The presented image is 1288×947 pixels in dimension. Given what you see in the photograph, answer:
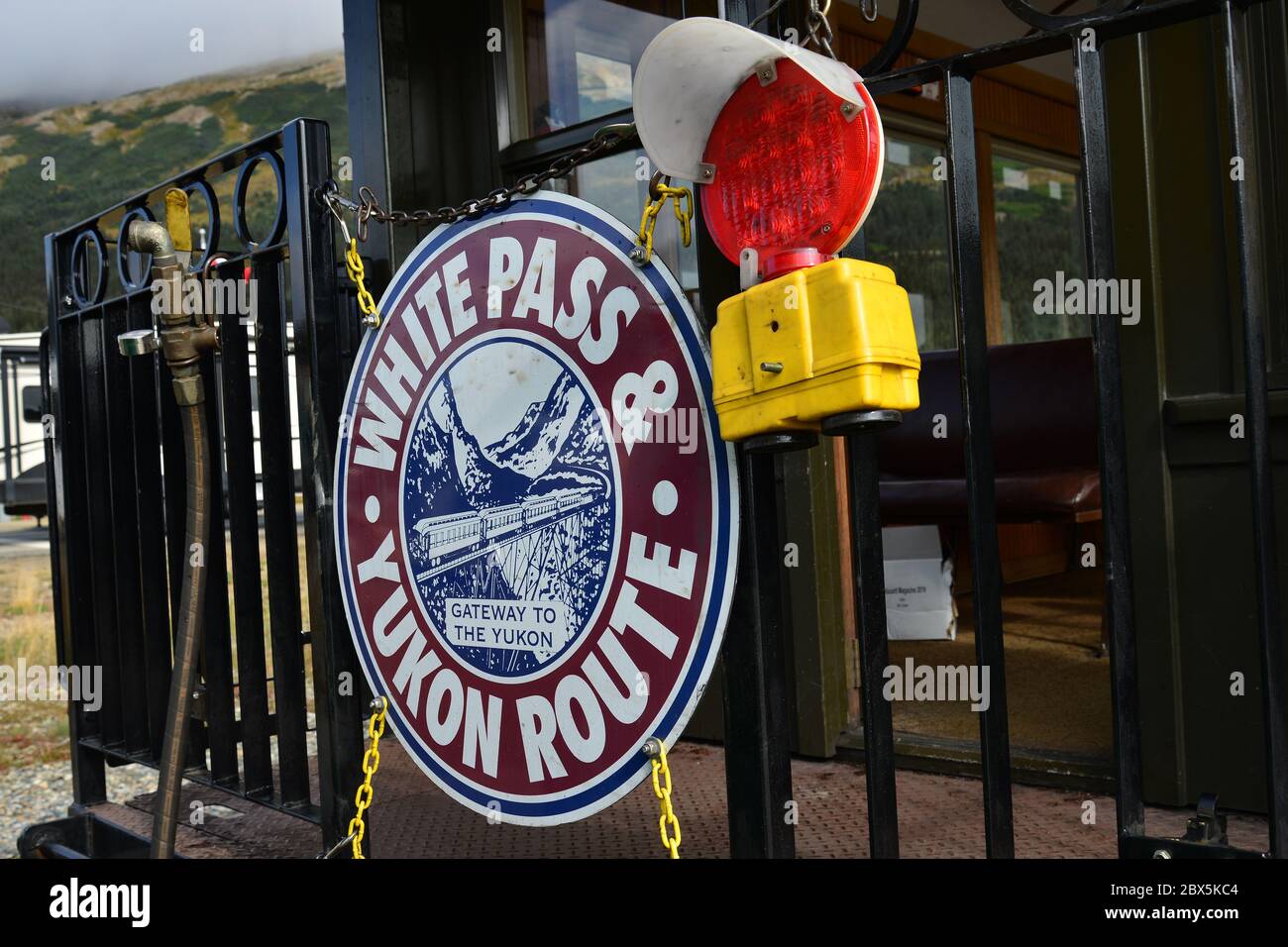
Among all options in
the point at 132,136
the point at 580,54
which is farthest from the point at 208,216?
the point at 132,136

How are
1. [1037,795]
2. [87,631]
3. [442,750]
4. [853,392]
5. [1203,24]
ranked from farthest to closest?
[87,631] < [1037,795] < [1203,24] < [442,750] < [853,392]

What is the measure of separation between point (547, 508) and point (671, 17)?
2020 millimetres

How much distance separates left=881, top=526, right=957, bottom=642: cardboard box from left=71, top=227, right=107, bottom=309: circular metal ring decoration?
2.93 meters

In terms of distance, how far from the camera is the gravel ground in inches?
139

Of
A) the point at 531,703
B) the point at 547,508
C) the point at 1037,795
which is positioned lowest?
the point at 1037,795

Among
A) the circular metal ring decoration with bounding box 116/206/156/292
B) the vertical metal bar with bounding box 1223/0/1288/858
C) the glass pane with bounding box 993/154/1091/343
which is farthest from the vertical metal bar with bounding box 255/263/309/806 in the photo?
the glass pane with bounding box 993/154/1091/343

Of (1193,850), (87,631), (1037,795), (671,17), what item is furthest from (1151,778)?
(87,631)

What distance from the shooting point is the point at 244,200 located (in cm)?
211

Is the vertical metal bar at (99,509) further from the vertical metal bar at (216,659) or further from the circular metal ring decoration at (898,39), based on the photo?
the circular metal ring decoration at (898,39)

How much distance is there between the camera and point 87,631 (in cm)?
284

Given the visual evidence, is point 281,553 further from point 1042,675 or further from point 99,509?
point 1042,675

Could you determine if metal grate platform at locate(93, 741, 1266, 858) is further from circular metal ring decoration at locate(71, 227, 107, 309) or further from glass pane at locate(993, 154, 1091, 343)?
glass pane at locate(993, 154, 1091, 343)

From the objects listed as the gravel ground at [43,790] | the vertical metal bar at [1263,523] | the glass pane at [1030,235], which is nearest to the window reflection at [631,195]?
the vertical metal bar at [1263,523]

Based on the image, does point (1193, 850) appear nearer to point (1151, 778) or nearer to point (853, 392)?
point (853, 392)
